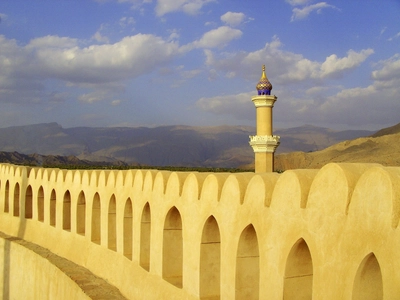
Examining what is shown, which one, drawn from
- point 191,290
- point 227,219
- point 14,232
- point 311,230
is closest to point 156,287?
point 191,290

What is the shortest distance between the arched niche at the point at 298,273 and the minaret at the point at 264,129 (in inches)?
484

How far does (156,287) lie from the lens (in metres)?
8.56

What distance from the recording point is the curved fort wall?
416 centimetres

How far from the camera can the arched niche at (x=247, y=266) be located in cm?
629

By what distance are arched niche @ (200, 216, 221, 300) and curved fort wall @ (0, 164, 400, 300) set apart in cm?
2

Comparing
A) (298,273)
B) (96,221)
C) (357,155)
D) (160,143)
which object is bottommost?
(96,221)

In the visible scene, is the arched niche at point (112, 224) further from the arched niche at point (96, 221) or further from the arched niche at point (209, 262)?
the arched niche at point (209, 262)

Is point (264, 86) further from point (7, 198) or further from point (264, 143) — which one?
point (7, 198)

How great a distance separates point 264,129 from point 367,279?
13.7 m

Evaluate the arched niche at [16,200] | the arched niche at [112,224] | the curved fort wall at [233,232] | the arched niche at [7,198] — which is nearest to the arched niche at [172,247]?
the curved fort wall at [233,232]

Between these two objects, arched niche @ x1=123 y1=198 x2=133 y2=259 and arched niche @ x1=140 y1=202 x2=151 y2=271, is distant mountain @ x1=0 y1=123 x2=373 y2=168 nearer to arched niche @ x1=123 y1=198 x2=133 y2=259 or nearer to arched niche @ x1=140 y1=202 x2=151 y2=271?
arched niche @ x1=123 y1=198 x2=133 y2=259

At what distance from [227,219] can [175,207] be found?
79.4 inches

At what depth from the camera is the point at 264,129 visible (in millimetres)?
17750

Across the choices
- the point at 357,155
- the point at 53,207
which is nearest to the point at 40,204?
the point at 53,207
